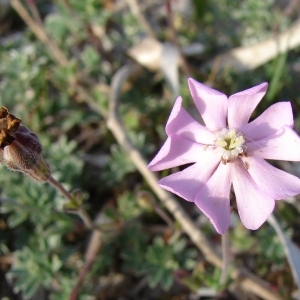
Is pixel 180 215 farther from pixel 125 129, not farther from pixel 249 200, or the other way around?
pixel 249 200

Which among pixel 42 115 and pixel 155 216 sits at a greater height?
pixel 42 115

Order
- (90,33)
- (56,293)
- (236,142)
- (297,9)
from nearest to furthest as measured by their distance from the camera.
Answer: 1. (236,142)
2. (56,293)
3. (90,33)
4. (297,9)

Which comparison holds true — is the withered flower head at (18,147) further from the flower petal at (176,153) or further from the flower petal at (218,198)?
the flower petal at (218,198)

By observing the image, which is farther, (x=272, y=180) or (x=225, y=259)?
(x=225, y=259)

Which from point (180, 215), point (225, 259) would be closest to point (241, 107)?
point (225, 259)

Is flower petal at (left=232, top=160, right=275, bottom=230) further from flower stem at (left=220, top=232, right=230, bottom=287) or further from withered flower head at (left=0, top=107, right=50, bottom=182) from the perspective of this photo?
withered flower head at (left=0, top=107, right=50, bottom=182)

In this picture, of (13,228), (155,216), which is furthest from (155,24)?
(13,228)

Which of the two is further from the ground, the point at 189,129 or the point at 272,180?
the point at 189,129

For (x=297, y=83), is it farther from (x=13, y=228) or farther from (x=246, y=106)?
(x=13, y=228)
